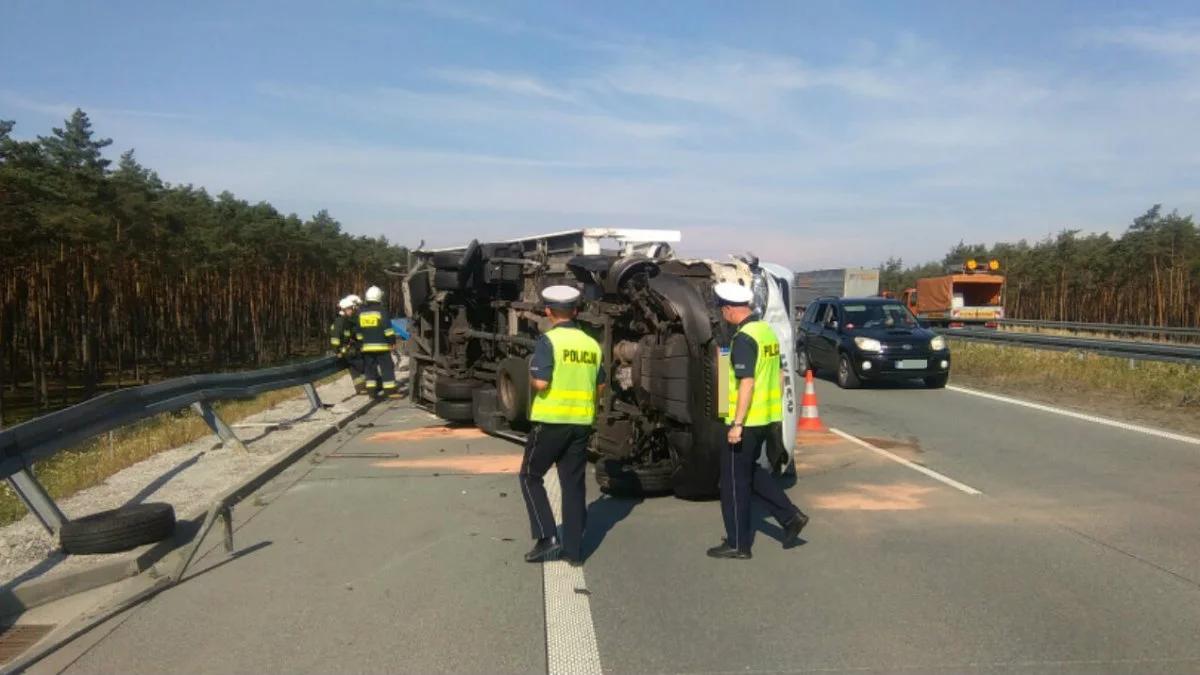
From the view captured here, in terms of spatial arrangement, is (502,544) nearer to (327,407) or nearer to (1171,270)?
(327,407)

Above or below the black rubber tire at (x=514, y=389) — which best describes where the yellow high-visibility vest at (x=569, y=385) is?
above

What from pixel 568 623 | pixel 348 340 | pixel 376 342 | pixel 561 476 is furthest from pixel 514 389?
pixel 348 340

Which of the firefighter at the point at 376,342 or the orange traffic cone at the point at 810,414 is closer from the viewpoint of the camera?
the orange traffic cone at the point at 810,414

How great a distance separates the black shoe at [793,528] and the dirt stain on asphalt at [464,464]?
3767mm

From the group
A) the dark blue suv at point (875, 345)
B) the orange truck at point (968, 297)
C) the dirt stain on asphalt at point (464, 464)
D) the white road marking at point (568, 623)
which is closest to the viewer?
the white road marking at point (568, 623)

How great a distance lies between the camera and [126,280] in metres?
29.2

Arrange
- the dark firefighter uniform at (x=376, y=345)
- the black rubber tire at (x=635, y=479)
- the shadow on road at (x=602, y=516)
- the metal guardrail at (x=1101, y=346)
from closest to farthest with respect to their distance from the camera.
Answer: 1. the shadow on road at (x=602, y=516)
2. the black rubber tire at (x=635, y=479)
3. the dark firefighter uniform at (x=376, y=345)
4. the metal guardrail at (x=1101, y=346)

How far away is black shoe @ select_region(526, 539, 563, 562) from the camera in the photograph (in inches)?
241

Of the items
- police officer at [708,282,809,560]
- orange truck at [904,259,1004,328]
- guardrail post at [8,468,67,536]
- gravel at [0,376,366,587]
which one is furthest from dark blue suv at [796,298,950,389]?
orange truck at [904,259,1004,328]

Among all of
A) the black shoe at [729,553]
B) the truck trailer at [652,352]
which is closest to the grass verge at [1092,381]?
the truck trailer at [652,352]

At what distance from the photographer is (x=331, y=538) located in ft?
22.3

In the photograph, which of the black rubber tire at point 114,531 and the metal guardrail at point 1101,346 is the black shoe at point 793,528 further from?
the metal guardrail at point 1101,346

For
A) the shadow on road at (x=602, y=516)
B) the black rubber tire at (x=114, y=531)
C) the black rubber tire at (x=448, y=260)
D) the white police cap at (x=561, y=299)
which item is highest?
the black rubber tire at (x=448, y=260)

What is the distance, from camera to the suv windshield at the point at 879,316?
18469 millimetres
